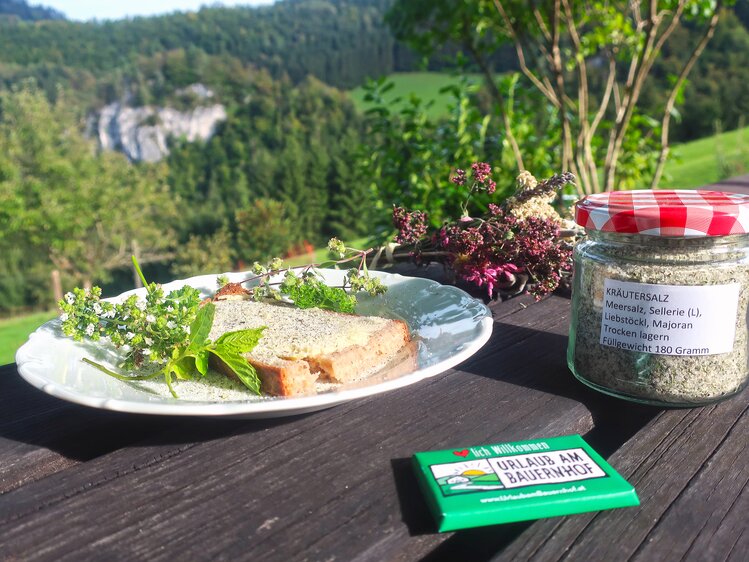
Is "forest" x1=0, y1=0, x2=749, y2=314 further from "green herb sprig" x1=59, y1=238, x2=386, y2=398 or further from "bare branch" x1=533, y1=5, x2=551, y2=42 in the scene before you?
"green herb sprig" x1=59, y1=238, x2=386, y2=398

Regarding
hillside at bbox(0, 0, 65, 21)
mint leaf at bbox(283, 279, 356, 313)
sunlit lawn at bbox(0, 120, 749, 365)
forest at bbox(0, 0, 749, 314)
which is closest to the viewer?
mint leaf at bbox(283, 279, 356, 313)

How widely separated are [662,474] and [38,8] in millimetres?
112794

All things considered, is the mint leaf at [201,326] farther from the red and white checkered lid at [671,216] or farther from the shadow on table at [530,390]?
the red and white checkered lid at [671,216]

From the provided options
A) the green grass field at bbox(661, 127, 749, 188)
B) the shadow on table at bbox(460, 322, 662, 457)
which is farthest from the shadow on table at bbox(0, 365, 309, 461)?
the green grass field at bbox(661, 127, 749, 188)

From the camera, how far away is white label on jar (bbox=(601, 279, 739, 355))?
0.93m

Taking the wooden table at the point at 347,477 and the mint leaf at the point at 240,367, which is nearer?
the wooden table at the point at 347,477

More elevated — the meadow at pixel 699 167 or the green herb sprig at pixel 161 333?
the green herb sprig at pixel 161 333

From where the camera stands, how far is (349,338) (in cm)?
117

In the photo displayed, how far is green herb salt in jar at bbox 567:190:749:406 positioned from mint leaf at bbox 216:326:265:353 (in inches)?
23.1

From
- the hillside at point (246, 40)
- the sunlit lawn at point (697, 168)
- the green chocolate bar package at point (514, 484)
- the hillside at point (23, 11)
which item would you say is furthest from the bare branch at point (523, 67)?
the hillside at point (23, 11)

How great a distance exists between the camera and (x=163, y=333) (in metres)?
1.06

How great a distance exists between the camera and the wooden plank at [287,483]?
2.23ft

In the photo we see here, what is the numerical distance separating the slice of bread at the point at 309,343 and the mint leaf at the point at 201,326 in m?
0.07

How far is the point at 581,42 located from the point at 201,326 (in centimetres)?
470
